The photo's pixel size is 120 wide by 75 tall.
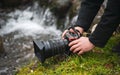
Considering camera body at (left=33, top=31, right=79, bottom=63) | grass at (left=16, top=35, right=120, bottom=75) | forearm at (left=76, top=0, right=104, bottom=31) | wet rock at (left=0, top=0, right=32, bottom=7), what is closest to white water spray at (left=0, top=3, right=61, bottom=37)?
wet rock at (left=0, top=0, right=32, bottom=7)

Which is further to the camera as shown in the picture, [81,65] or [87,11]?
[87,11]

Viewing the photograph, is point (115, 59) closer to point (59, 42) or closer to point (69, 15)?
point (59, 42)

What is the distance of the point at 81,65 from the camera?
349cm

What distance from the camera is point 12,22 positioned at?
954 cm

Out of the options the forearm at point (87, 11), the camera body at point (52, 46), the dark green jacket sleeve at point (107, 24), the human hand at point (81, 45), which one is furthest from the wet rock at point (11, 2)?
the human hand at point (81, 45)

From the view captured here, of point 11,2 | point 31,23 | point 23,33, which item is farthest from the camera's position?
point 11,2

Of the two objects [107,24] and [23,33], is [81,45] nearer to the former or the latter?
[107,24]

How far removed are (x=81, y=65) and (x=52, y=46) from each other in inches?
16.2

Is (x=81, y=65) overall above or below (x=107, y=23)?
below

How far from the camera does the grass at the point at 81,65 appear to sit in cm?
343

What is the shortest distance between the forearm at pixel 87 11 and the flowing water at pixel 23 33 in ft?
8.06

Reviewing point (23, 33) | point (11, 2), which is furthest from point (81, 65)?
point (11, 2)

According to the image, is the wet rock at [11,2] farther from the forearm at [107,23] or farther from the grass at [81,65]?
the forearm at [107,23]

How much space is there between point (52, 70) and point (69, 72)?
0.71 feet
